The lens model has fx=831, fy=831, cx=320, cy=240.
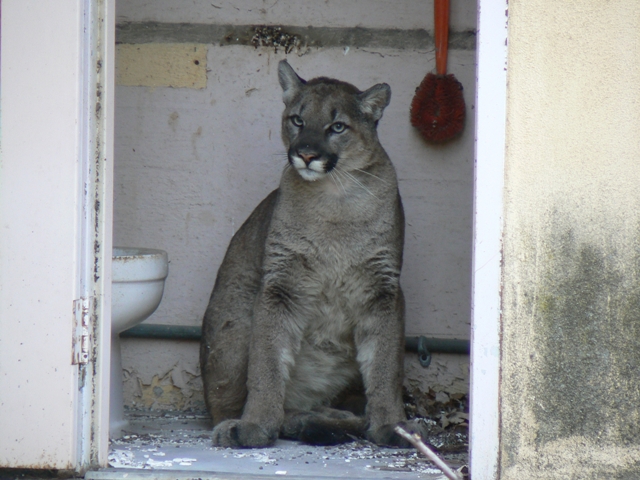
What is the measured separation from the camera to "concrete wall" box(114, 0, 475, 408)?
4.77 m

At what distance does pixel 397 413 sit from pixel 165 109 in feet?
7.54

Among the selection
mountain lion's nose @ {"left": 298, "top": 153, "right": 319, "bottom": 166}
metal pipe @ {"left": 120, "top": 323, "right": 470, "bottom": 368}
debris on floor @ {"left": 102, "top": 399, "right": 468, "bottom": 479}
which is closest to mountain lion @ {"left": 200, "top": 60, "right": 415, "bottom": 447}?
mountain lion's nose @ {"left": 298, "top": 153, "right": 319, "bottom": 166}

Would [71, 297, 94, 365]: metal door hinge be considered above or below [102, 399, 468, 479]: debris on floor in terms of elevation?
above

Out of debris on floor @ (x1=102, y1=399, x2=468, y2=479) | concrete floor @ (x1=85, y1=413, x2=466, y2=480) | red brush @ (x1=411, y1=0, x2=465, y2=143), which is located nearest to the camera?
concrete floor @ (x1=85, y1=413, x2=466, y2=480)

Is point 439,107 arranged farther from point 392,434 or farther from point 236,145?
point 392,434

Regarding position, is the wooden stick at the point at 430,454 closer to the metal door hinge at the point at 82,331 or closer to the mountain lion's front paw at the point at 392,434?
the mountain lion's front paw at the point at 392,434

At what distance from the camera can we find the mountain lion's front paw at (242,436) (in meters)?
3.58

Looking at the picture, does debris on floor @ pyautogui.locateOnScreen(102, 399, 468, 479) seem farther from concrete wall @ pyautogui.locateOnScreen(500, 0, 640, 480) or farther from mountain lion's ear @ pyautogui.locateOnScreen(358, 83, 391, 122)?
mountain lion's ear @ pyautogui.locateOnScreen(358, 83, 391, 122)

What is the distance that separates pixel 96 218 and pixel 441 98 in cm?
236

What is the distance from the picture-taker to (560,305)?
2744 mm

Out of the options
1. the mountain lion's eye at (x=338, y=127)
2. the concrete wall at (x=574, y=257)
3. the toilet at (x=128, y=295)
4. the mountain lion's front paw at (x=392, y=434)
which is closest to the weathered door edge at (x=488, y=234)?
the concrete wall at (x=574, y=257)

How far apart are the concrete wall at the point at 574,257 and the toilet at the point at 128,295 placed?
6.04 feet

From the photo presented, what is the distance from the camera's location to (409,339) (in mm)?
4695

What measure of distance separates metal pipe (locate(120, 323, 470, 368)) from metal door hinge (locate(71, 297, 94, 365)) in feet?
6.00
